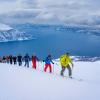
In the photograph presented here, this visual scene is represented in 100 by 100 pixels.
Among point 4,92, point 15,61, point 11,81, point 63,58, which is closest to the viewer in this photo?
point 4,92

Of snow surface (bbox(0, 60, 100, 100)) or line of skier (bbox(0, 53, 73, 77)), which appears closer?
snow surface (bbox(0, 60, 100, 100))

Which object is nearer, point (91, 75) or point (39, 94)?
point (39, 94)

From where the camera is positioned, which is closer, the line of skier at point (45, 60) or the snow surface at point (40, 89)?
the snow surface at point (40, 89)

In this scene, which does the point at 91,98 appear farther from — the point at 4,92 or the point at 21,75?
the point at 21,75

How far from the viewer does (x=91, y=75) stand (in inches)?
790

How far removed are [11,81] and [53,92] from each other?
217cm

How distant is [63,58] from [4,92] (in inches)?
252

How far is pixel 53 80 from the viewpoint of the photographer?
13.8 metres

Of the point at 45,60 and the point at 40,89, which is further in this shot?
the point at 45,60

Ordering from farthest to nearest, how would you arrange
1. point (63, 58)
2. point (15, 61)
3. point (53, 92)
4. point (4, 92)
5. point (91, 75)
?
point (15, 61), point (91, 75), point (63, 58), point (53, 92), point (4, 92)

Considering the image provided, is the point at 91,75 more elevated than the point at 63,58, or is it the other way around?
the point at 63,58

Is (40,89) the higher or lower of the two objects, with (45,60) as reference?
lower

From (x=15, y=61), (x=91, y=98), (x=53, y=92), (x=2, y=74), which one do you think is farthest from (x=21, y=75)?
(x=15, y=61)

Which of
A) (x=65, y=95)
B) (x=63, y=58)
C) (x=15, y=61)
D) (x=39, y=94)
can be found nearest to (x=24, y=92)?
(x=39, y=94)
